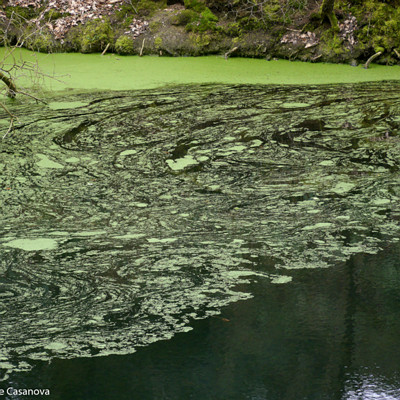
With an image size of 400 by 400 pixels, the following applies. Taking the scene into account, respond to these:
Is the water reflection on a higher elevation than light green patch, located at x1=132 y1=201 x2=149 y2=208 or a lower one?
lower

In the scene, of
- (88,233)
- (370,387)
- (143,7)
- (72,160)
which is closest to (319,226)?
(88,233)

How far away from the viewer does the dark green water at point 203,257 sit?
1.98m

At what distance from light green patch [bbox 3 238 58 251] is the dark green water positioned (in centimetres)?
1

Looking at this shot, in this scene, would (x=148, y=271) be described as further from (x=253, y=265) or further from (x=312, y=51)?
(x=312, y=51)

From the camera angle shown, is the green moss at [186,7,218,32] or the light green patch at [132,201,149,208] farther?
the green moss at [186,7,218,32]

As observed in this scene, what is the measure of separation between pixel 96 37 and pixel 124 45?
0.44m

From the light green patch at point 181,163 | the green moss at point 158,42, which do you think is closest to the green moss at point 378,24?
the green moss at point 158,42

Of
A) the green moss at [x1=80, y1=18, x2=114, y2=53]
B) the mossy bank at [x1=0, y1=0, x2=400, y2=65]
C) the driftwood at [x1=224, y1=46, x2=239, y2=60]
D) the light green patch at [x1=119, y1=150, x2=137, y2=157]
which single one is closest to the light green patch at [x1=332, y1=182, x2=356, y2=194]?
the light green patch at [x1=119, y1=150, x2=137, y2=157]

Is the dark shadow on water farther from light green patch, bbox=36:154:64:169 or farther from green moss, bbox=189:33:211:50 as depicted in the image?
green moss, bbox=189:33:211:50

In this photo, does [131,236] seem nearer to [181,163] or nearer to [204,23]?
[181,163]

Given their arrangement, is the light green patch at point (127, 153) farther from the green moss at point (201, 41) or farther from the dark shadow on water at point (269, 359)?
the green moss at point (201, 41)

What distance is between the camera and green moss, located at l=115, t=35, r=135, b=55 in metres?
7.57

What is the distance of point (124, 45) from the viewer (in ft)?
24.8

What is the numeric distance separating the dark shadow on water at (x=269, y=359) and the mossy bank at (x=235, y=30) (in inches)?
202
